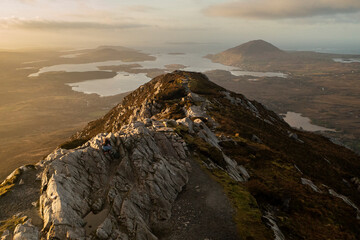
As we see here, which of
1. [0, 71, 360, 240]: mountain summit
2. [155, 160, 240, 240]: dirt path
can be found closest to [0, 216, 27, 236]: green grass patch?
[0, 71, 360, 240]: mountain summit

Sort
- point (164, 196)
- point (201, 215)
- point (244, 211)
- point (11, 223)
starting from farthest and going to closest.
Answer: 1. point (164, 196)
2. point (244, 211)
3. point (201, 215)
4. point (11, 223)

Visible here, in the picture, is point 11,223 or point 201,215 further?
point 201,215

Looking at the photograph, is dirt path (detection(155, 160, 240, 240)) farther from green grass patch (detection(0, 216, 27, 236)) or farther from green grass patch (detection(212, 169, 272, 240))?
green grass patch (detection(0, 216, 27, 236))

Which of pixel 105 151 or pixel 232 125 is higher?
pixel 105 151

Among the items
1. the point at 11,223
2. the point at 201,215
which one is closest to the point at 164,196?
the point at 201,215

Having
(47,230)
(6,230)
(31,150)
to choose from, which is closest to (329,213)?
(47,230)

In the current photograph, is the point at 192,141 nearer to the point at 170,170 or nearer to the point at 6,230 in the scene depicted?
the point at 170,170

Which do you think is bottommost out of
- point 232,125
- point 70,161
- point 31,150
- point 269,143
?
point 31,150

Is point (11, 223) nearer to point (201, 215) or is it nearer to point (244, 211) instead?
point (201, 215)
